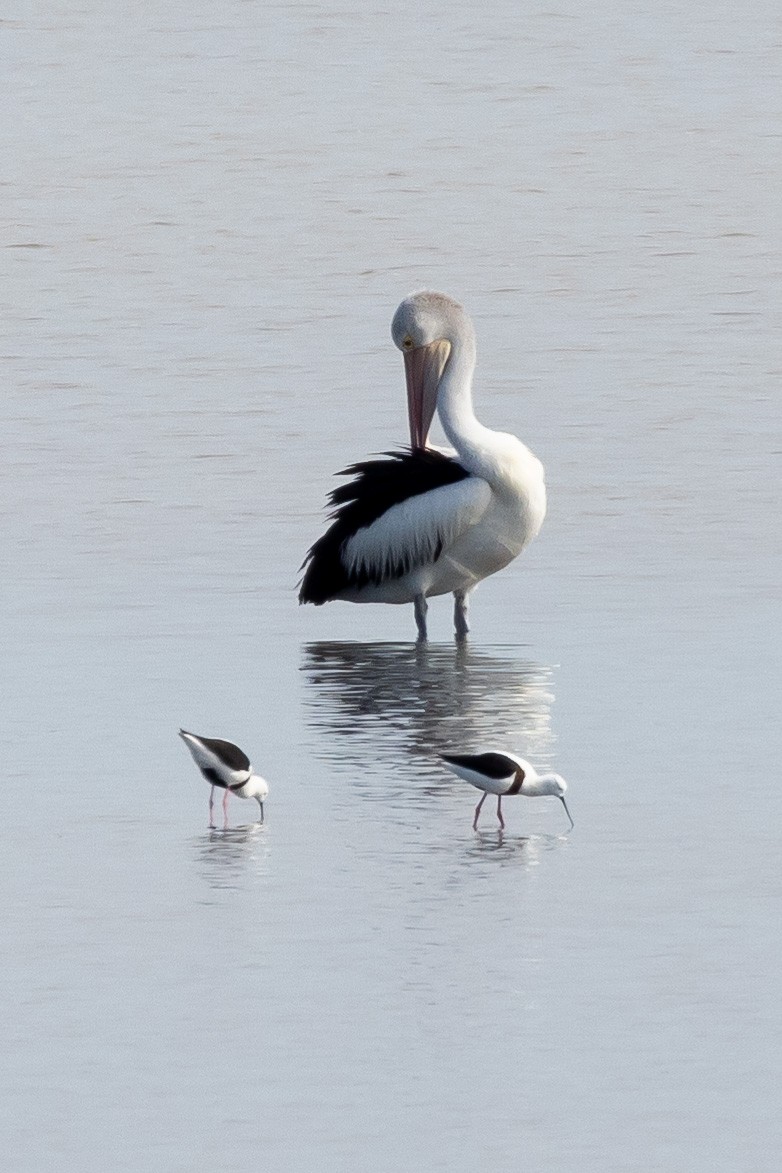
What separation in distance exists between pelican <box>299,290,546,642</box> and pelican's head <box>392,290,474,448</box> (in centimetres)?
65

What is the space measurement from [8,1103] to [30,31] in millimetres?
28897

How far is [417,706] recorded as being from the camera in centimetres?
868

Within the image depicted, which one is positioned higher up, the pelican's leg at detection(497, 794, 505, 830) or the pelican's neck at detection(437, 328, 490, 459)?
the pelican's neck at detection(437, 328, 490, 459)

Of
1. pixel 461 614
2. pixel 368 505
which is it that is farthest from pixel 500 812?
pixel 368 505

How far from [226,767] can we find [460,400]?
426cm

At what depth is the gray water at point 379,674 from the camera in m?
5.06

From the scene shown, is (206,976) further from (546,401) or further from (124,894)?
(546,401)

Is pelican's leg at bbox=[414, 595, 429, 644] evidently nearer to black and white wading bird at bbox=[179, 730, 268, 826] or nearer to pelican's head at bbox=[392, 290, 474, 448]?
pelican's head at bbox=[392, 290, 474, 448]

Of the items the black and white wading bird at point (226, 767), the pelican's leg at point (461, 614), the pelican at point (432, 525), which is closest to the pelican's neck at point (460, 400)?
the pelican at point (432, 525)

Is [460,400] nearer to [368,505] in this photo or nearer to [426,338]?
[426,338]

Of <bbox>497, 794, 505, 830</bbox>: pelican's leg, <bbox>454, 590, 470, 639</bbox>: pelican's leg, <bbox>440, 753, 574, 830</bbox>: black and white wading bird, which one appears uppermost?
<bbox>440, 753, 574, 830</bbox>: black and white wading bird

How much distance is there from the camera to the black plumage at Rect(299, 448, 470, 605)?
10.4m

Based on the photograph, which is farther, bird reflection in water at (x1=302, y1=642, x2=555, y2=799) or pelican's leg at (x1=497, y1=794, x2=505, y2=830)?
bird reflection in water at (x1=302, y1=642, x2=555, y2=799)

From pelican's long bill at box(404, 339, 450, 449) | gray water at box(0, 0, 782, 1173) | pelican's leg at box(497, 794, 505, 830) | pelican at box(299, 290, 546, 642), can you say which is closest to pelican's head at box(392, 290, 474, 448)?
pelican's long bill at box(404, 339, 450, 449)
